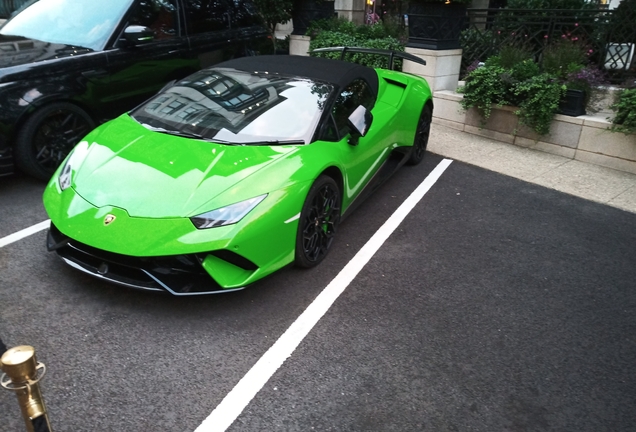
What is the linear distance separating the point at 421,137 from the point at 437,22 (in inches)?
108

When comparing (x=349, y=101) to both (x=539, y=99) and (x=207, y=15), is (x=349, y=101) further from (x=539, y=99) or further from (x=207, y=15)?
(x=539, y=99)

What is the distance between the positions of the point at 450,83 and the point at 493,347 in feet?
18.8

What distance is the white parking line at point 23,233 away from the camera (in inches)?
146

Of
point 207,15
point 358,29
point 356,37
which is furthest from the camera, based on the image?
point 358,29

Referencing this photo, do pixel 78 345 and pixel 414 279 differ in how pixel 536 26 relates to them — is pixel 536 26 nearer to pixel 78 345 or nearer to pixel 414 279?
pixel 414 279

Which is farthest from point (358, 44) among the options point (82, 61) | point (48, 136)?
point (48, 136)

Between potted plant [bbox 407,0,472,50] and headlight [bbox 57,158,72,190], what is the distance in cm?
575

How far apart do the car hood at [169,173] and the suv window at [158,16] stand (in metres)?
2.17

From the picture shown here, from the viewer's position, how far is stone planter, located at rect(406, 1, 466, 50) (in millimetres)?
7508

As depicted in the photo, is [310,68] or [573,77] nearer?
[310,68]

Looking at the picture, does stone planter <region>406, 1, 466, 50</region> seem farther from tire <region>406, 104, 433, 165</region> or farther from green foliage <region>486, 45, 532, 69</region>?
tire <region>406, 104, 433, 165</region>

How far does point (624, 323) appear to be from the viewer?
3.20m

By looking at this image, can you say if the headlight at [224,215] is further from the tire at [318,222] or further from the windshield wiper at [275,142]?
the windshield wiper at [275,142]

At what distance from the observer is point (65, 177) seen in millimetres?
3299
